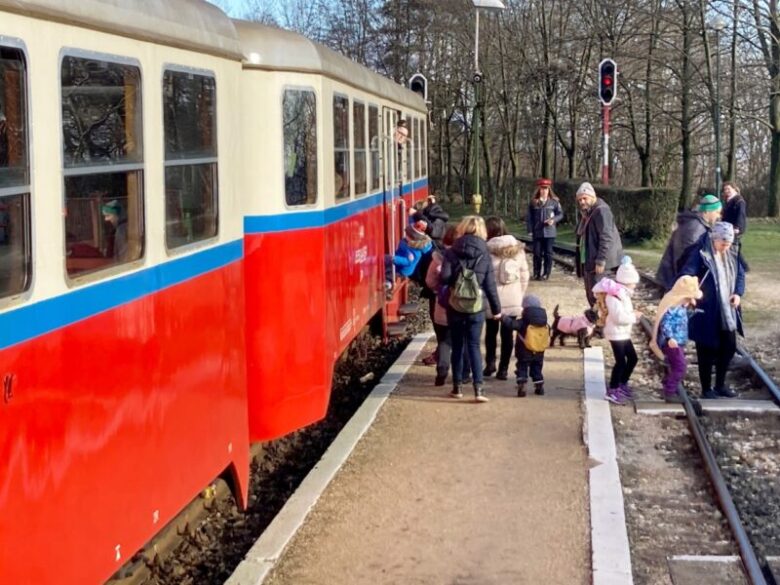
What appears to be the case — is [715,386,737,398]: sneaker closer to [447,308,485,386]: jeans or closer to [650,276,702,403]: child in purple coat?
[650,276,702,403]: child in purple coat

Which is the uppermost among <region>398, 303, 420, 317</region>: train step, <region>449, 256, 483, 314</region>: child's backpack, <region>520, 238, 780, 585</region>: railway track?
<region>449, 256, 483, 314</region>: child's backpack

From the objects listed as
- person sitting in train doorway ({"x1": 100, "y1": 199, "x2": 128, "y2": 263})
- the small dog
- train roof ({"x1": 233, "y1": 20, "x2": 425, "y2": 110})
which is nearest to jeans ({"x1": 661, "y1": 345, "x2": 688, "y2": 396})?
the small dog

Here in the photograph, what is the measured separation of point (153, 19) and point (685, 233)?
7.07m

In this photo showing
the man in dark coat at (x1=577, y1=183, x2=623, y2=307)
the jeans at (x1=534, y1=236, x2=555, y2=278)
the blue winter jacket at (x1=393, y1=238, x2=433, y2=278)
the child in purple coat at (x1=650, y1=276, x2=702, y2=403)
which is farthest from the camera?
the jeans at (x1=534, y1=236, x2=555, y2=278)

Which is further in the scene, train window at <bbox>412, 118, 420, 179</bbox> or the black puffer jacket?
train window at <bbox>412, 118, 420, 179</bbox>

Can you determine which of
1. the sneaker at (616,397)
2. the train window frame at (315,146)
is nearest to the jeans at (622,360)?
the sneaker at (616,397)

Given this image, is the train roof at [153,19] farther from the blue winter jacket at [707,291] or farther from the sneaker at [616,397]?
the blue winter jacket at [707,291]

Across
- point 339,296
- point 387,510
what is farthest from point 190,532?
point 339,296

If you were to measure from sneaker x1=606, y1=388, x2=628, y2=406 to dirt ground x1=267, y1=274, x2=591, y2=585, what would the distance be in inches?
10.6

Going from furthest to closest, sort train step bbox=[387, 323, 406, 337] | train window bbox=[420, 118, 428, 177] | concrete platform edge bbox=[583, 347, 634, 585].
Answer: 1. train window bbox=[420, 118, 428, 177]
2. train step bbox=[387, 323, 406, 337]
3. concrete platform edge bbox=[583, 347, 634, 585]

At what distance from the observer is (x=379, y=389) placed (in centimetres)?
1024

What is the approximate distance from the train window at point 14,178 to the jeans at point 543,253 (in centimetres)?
1525

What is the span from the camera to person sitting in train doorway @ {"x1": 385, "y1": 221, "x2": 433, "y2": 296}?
41.7 feet

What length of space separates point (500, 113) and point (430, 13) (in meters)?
5.03
